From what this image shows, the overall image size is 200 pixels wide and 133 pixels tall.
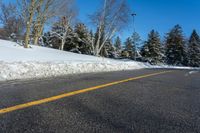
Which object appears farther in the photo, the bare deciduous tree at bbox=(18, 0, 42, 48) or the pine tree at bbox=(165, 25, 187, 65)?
the pine tree at bbox=(165, 25, 187, 65)

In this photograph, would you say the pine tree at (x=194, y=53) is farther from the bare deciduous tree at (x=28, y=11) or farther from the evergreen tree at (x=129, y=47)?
the bare deciduous tree at (x=28, y=11)

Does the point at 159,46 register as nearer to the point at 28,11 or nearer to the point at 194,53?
the point at 194,53

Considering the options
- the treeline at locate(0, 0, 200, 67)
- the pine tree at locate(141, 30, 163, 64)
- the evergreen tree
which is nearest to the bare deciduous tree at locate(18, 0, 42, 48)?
the treeline at locate(0, 0, 200, 67)

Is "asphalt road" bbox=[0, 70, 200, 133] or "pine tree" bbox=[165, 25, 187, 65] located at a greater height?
"pine tree" bbox=[165, 25, 187, 65]

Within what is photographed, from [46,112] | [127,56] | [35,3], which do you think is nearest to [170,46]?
[127,56]

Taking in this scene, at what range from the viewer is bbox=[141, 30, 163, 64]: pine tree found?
4291 centimetres

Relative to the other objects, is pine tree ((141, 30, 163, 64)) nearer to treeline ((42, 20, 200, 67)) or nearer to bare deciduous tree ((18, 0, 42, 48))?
treeline ((42, 20, 200, 67))

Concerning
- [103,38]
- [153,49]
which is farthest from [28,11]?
[153,49]

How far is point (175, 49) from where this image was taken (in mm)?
45188

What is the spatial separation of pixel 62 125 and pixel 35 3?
17.8 metres

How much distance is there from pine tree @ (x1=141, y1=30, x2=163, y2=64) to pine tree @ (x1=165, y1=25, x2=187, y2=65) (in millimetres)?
3147

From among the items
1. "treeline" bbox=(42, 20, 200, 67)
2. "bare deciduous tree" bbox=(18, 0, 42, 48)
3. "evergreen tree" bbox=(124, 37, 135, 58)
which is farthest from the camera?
"evergreen tree" bbox=(124, 37, 135, 58)

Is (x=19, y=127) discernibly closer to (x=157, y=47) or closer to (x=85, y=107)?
(x=85, y=107)

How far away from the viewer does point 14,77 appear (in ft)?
23.2
